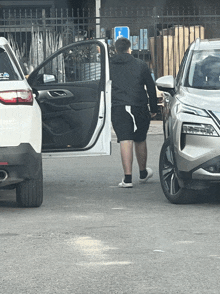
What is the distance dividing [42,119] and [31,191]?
1.54 metres

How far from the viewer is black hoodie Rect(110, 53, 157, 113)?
905 centimetres

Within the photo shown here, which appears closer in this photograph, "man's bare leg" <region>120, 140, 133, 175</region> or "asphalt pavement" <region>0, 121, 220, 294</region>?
"asphalt pavement" <region>0, 121, 220, 294</region>

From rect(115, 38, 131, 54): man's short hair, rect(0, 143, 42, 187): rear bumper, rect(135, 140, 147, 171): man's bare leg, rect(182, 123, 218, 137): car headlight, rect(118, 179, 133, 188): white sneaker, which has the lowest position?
Answer: rect(118, 179, 133, 188): white sneaker

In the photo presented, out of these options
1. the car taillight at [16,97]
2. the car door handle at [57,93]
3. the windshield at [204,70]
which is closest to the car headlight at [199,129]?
the windshield at [204,70]

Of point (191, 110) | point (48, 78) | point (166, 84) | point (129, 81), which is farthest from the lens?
point (129, 81)

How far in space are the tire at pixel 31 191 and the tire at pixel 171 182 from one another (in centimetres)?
134

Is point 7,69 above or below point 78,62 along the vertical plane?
above

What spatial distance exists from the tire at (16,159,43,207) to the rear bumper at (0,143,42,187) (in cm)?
19

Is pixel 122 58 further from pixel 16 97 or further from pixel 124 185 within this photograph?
pixel 16 97

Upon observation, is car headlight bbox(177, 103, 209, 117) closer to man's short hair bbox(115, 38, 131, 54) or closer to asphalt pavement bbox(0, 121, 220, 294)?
asphalt pavement bbox(0, 121, 220, 294)

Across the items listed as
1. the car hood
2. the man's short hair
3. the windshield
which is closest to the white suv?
the man's short hair

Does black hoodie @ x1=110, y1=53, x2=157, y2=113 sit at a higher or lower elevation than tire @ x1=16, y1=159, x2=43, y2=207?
higher

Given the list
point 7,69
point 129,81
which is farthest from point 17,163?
point 129,81

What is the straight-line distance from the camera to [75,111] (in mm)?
8648
